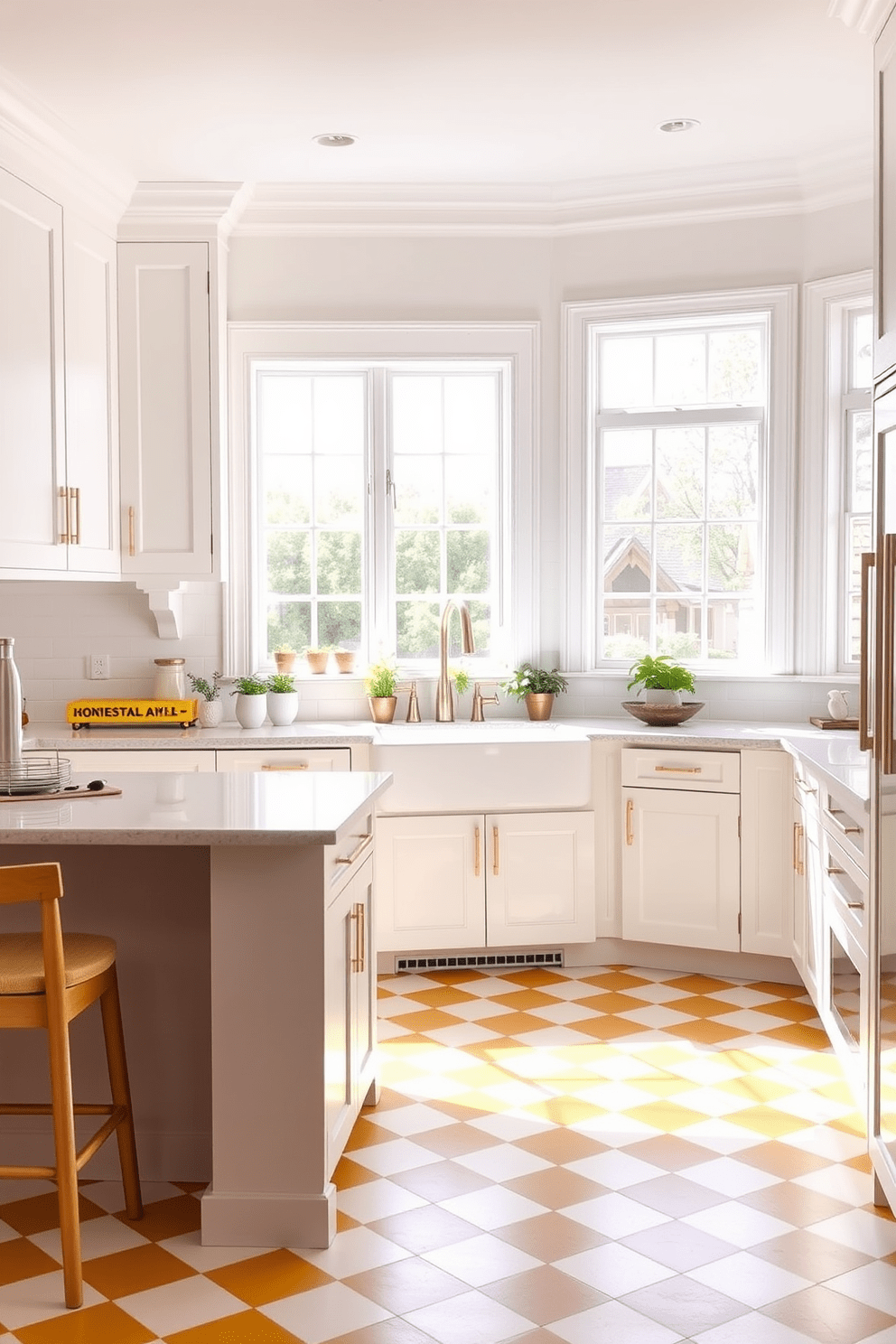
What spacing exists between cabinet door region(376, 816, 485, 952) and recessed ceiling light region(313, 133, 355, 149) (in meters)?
2.42

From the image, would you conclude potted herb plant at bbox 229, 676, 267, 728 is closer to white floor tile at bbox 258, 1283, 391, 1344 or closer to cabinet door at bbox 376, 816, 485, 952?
cabinet door at bbox 376, 816, 485, 952

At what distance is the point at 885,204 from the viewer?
9.56 ft

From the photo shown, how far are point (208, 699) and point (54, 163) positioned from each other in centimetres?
199

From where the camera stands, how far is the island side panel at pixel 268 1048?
273 cm

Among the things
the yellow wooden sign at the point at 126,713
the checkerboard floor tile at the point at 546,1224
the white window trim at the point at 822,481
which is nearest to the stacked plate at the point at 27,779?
the checkerboard floor tile at the point at 546,1224

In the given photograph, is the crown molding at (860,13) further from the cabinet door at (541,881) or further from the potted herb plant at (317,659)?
the potted herb plant at (317,659)

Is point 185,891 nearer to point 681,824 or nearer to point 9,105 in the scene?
point 681,824

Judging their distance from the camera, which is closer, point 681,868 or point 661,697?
point 681,868

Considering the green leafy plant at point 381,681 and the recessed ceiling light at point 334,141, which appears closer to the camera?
the recessed ceiling light at point 334,141

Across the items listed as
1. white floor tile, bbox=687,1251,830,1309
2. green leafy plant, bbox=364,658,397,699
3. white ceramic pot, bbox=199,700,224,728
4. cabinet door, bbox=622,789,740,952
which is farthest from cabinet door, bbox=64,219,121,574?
white floor tile, bbox=687,1251,830,1309

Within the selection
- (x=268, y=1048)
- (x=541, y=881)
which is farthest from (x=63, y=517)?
(x=268, y=1048)

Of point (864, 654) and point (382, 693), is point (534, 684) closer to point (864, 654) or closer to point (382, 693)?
point (382, 693)

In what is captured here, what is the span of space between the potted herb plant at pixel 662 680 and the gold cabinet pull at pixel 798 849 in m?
0.81

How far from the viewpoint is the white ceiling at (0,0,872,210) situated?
3.62 meters
